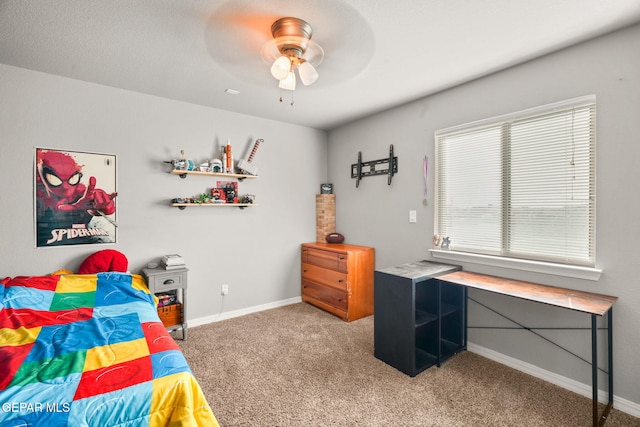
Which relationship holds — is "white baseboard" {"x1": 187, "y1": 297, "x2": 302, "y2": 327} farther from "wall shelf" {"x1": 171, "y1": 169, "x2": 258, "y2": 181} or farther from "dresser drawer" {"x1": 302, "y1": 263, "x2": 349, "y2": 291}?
"wall shelf" {"x1": 171, "y1": 169, "x2": 258, "y2": 181}

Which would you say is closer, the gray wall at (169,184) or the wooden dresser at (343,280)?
the gray wall at (169,184)

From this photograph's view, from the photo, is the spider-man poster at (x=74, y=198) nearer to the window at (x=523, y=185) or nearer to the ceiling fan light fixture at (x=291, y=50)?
the ceiling fan light fixture at (x=291, y=50)

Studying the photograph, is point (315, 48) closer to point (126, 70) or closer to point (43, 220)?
point (126, 70)

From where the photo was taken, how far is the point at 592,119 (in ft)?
6.94

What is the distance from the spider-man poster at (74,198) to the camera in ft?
8.61

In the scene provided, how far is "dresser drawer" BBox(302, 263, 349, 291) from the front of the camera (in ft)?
11.5

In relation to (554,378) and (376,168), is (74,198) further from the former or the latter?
(554,378)

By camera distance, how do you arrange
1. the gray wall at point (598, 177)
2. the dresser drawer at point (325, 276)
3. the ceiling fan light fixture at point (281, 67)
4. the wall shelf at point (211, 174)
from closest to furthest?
the ceiling fan light fixture at point (281, 67) < the gray wall at point (598, 177) < the wall shelf at point (211, 174) < the dresser drawer at point (325, 276)

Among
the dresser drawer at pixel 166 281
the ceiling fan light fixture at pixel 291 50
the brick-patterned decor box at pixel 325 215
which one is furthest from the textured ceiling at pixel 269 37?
the dresser drawer at pixel 166 281

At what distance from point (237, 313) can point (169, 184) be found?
169 cm

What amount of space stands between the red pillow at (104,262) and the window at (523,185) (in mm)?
3066

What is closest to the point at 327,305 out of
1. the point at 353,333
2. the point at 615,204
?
the point at 353,333

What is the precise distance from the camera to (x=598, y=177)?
6.81 feet

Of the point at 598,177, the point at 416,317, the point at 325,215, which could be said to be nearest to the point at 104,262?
the point at 325,215
